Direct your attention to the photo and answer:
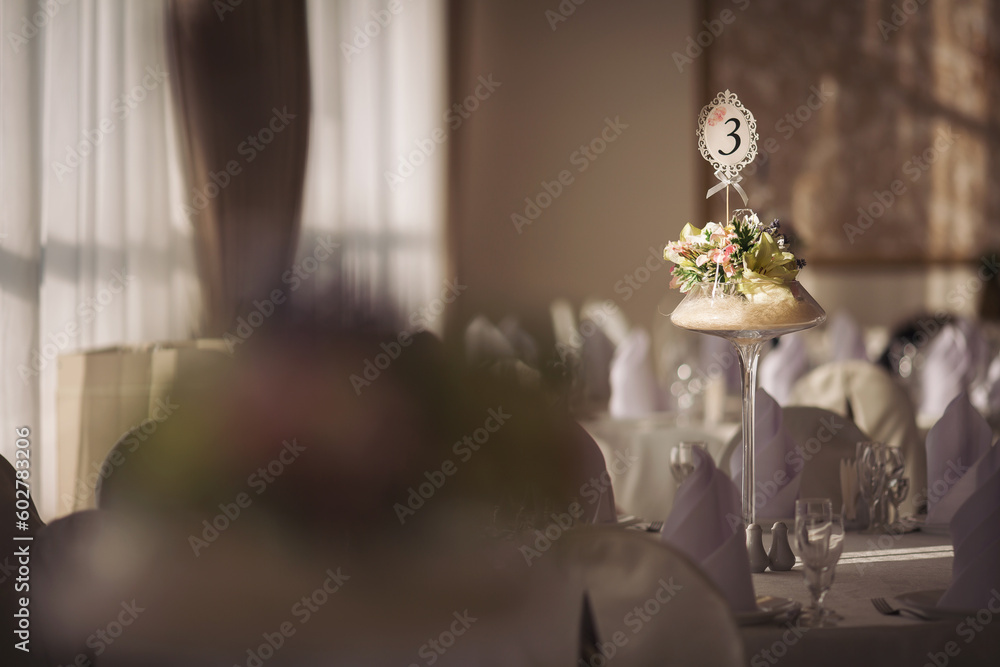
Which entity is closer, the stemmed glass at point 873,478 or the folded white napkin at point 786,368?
the stemmed glass at point 873,478

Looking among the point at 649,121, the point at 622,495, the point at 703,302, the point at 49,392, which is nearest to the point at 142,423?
the point at 703,302

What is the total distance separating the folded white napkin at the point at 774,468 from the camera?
186 cm

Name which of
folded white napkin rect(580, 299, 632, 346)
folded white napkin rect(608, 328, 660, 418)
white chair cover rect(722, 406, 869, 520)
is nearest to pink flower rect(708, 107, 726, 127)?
white chair cover rect(722, 406, 869, 520)

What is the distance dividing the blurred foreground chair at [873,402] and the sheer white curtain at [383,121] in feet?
4.17

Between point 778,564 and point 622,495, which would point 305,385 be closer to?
point 778,564

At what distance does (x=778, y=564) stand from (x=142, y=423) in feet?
3.67

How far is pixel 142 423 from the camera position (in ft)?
2.05

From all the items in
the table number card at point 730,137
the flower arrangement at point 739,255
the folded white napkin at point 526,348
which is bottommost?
the folded white napkin at point 526,348

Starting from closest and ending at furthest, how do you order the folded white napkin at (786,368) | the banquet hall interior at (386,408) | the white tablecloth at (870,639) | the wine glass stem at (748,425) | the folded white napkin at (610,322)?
the banquet hall interior at (386,408) < the white tablecloth at (870,639) < the wine glass stem at (748,425) < the folded white napkin at (786,368) < the folded white napkin at (610,322)

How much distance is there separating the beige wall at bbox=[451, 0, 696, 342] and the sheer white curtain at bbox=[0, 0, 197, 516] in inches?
140

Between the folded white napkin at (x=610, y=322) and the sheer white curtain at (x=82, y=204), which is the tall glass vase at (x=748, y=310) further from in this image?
the folded white napkin at (x=610, y=322)

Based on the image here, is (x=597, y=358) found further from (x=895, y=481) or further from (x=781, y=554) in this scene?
(x=781, y=554)

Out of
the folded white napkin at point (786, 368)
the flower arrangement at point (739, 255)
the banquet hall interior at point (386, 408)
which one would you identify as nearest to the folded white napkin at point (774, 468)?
the banquet hall interior at point (386, 408)

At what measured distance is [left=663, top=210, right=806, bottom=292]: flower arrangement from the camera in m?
1.44
